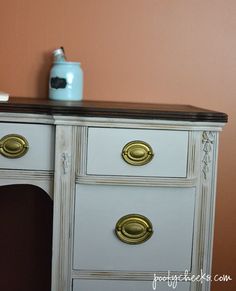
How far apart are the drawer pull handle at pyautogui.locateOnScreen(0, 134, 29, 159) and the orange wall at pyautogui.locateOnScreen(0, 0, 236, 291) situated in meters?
0.48

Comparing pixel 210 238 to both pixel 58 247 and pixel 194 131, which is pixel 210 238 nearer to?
pixel 194 131

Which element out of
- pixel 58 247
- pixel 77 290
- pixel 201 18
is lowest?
pixel 77 290

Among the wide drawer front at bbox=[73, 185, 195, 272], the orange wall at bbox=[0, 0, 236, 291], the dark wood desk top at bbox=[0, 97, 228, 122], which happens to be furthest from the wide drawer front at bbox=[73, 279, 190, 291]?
the orange wall at bbox=[0, 0, 236, 291]

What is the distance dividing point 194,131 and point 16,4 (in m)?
0.86

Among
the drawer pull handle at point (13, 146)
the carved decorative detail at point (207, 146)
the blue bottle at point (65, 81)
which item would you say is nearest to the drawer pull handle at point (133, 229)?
the carved decorative detail at point (207, 146)

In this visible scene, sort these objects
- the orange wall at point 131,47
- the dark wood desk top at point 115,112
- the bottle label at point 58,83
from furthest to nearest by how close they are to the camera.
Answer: the orange wall at point 131,47, the bottle label at point 58,83, the dark wood desk top at point 115,112

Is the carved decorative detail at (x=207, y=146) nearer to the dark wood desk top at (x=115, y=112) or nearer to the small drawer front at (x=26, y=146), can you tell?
the dark wood desk top at (x=115, y=112)

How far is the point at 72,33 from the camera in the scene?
1824 mm

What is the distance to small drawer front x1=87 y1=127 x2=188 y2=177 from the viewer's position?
1387 millimetres

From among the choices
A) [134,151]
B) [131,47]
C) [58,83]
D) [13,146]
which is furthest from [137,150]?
[131,47]

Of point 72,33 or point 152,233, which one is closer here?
point 152,233

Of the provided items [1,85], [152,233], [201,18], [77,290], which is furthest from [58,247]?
[201,18]

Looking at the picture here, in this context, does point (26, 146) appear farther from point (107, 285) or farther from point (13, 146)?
point (107, 285)

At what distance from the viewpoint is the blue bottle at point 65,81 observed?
168 centimetres
